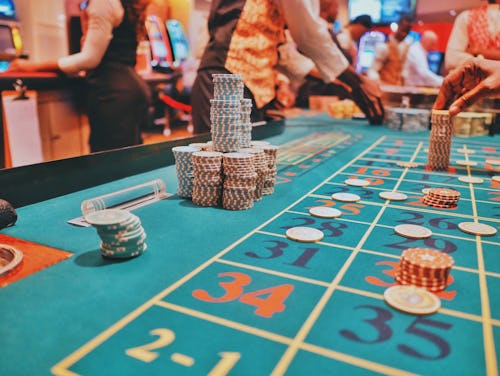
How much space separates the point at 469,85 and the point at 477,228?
134 cm

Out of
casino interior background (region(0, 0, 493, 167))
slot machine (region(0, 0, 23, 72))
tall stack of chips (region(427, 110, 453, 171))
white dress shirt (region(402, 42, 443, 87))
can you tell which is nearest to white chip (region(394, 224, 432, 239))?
tall stack of chips (region(427, 110, 453, 171))

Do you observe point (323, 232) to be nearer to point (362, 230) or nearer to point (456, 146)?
point (362, 230)

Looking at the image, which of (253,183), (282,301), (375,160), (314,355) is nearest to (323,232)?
(253,183)

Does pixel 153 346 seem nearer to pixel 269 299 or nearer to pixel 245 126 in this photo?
pixel 269 299

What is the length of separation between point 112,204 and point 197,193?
13.3 inches

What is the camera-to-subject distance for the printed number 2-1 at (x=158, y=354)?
84 centimetres

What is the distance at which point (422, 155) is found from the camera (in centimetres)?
308

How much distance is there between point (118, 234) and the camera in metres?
1.30

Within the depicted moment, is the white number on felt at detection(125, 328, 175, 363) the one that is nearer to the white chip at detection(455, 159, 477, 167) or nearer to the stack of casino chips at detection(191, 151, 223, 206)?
the stack of casino chips at detection(191, 151, 223, 206)

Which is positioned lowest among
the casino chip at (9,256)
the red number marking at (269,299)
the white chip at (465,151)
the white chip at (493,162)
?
the red number marking at (269,299)

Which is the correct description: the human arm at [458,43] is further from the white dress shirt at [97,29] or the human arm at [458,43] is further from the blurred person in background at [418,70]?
the white dress shirt at [97,29]

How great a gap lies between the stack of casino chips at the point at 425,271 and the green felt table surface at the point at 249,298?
0.12 ft

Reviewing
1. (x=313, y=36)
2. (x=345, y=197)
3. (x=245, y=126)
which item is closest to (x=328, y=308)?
(x=345, y=197)

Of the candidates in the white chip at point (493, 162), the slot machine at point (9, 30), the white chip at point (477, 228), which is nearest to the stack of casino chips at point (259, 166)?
the white chip at point (477, 228)
